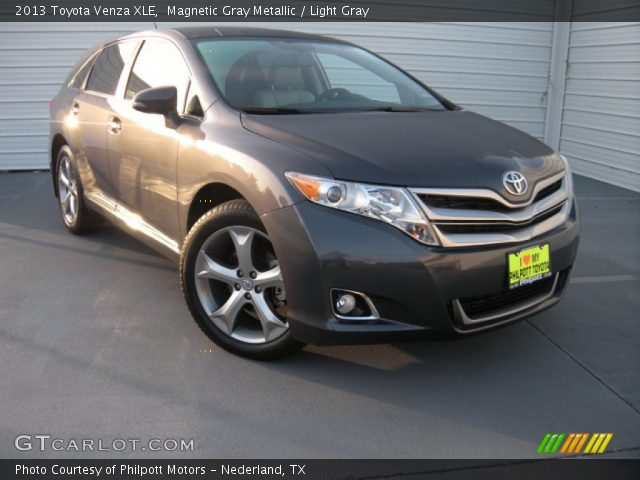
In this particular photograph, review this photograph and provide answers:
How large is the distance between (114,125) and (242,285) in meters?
1.63

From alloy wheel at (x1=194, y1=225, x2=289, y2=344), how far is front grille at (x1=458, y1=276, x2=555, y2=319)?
2.68 feet

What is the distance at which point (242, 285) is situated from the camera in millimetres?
2928

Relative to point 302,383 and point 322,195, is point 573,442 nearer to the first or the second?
point 302,383

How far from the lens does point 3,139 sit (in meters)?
8.47

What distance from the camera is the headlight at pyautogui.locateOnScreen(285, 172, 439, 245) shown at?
2.46 m

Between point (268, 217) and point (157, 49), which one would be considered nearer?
point (268, 217)

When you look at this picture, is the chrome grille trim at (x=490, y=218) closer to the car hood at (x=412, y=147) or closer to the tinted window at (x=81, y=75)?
the car hood at (x=412, y=147)

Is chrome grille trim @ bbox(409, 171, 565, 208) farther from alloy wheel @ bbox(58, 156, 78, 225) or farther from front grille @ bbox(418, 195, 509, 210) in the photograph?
alloy wheel @ bbox(58, 156, 78, 225)

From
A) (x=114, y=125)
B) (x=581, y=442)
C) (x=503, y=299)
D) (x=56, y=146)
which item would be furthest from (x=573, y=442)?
(x=56, y=146)

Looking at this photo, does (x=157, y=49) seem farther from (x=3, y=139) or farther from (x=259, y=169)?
(x=3, y=139)

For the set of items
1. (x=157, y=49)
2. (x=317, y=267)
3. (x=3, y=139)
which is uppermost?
(x=157, y=49)

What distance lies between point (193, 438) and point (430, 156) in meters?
1.51
